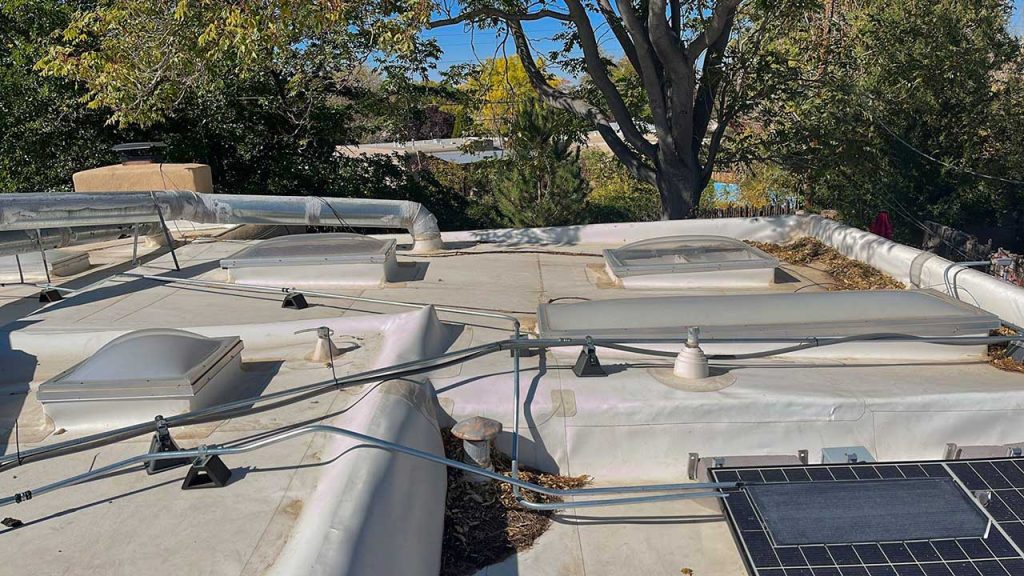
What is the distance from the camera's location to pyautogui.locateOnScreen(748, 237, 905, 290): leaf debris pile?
26.2ft

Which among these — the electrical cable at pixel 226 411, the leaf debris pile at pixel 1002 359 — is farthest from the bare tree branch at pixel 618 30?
the electrical cable at pixel 226 411

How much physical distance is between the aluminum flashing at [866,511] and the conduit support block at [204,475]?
2.63 metres

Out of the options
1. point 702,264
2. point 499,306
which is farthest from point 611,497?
point 702,264

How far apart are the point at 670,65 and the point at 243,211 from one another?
267 inches

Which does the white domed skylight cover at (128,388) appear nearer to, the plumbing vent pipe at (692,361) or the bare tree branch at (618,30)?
the plumbing vent pipe at (692,361)

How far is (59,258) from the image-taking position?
27.0 feet

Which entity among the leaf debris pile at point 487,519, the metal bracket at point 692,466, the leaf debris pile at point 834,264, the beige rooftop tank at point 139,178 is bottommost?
the leaf debris pile at point 487,519

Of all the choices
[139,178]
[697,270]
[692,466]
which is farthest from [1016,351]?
[139,178]

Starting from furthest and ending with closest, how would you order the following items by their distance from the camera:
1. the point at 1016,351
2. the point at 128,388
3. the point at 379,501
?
the point at 1016,351, the point at 128,388, the point at 379,501

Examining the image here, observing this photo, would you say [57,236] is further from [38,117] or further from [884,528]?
[884,528]

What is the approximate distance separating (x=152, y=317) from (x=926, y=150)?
20.3 meters

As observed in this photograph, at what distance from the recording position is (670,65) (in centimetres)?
1126

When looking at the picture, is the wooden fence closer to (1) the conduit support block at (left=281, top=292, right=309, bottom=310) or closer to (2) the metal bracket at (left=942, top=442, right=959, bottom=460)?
(1) the conduit support block at (left=281, top=292, right=309, bottom=310)

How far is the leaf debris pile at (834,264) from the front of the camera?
26.2ft
